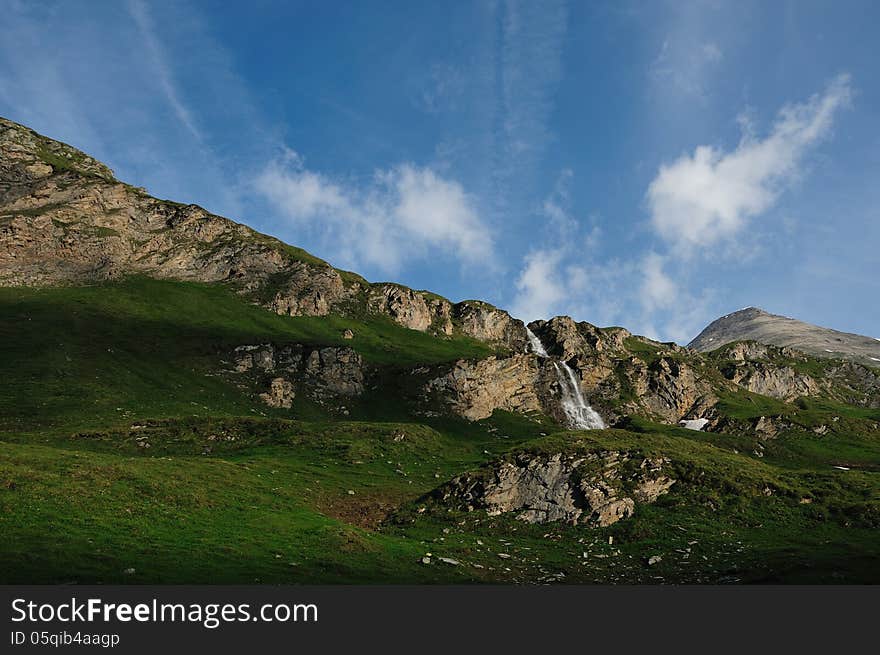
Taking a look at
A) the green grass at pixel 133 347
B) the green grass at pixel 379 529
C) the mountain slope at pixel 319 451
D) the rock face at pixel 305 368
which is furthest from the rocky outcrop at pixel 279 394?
the green grass at pixel 379 529

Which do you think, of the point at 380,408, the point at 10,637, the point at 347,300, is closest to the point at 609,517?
the point at 10,637

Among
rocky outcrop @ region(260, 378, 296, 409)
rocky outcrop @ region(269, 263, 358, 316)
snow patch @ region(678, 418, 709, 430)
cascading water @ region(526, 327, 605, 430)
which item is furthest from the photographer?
rocky outcrop @ region(269, 263, 358, 316)

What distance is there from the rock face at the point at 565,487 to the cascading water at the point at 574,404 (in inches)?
4279

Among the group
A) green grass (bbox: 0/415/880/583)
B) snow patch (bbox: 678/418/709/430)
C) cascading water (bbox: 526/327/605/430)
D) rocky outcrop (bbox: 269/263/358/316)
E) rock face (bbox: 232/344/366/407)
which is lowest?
green grass (bbox: 0/415/880/583)

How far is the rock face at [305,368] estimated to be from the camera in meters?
124

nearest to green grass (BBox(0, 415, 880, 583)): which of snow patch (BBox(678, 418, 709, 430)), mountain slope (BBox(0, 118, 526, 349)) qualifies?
snow patch (BBox(678, 418, 709, 430))

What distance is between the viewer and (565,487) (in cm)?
3912

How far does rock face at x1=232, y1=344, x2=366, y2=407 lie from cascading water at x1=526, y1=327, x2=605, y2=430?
6293 centimetres

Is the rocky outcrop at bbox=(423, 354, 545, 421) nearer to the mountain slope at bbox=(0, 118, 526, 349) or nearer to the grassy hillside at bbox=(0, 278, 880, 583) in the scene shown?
the grassy hillside at bbox=(0, 278, 880, 583)

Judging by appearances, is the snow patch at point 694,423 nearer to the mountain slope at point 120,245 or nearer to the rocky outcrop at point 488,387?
the rocky outcrop at point 488,387

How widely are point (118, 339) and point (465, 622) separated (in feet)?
413

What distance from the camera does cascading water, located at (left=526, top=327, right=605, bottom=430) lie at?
5979 inches

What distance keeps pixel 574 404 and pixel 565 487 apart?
127 meters

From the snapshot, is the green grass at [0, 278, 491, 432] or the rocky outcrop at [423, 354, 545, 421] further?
the rocky outcrop at [423, 354, 545, 421]
